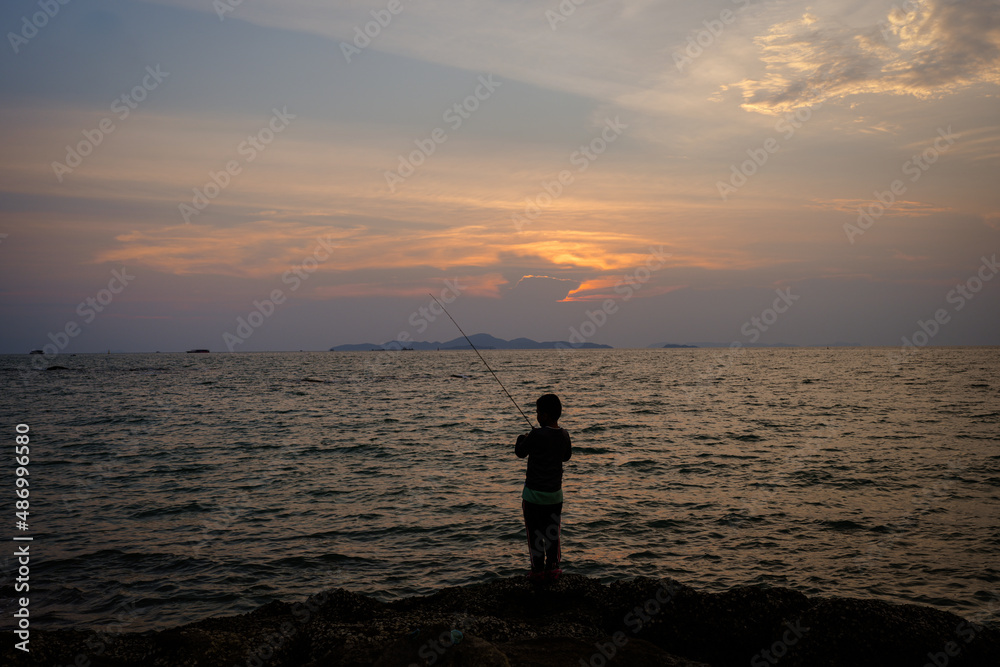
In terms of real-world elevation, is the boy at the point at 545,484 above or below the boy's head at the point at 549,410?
below

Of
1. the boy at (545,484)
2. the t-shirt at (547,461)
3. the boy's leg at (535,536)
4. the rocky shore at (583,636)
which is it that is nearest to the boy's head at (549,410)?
the boy at (545,484)

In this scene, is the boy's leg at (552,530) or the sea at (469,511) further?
the sea at (469,511)

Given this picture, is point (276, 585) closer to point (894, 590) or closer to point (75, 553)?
point (75, 553)

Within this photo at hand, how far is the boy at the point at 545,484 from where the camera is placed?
662 centimetres

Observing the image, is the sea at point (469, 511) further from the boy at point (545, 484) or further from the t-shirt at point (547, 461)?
the t-shirt at point (547, 461)

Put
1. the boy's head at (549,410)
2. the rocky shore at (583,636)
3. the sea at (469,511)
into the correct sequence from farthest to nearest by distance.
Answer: the sea at (469,511) → the boy's head at (549,410) → the rocky shore at (583,636)

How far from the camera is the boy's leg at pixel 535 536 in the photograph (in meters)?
6.65

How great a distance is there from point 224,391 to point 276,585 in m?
46.3

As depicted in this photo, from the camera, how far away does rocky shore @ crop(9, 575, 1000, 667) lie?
4848 millimetres

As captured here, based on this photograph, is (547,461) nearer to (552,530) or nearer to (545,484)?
(545,484)

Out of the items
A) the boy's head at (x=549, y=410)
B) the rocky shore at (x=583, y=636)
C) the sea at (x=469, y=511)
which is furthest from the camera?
the sea at (x=469, y=511)

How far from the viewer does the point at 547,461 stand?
21.7ft

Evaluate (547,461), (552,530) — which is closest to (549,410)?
(547,461)

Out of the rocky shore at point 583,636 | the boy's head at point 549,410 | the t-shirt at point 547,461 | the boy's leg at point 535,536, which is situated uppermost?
the boy's head at point 549,410
